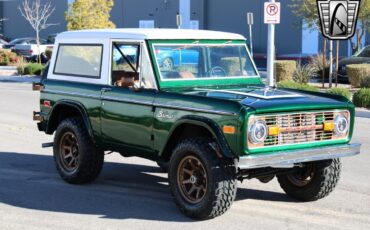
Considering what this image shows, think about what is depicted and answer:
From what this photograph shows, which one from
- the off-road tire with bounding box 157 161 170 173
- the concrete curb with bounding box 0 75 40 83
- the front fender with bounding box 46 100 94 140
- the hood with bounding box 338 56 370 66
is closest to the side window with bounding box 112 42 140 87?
the front fender with bounding box 46 100 94 140

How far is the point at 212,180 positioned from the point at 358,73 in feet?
55.9

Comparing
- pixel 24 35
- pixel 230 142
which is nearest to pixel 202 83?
pixel 230 142

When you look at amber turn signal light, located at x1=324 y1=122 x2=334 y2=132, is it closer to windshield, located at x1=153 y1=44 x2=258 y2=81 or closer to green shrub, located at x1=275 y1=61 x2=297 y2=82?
windshield, located at x1=153 y1=44 x2=258 y2=81

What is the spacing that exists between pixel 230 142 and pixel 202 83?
1469 mm

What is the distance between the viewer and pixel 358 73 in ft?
73.2

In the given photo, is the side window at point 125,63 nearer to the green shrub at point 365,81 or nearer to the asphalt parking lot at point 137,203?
the asphalt parking lot at point 137,203

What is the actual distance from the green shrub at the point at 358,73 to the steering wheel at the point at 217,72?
1525cm

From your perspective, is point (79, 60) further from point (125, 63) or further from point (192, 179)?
point (192, 179)

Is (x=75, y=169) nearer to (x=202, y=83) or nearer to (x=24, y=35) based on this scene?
(x=202, y=83)

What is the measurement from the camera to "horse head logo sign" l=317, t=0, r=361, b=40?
79.1 feet

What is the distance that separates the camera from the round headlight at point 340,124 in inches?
268

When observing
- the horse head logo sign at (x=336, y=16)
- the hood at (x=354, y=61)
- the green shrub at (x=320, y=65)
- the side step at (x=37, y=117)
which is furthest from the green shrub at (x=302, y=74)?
the side step at (x=37, y=117)

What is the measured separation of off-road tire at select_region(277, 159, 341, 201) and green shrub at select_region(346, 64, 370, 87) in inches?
606

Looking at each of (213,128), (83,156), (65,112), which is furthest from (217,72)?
(65,112)
